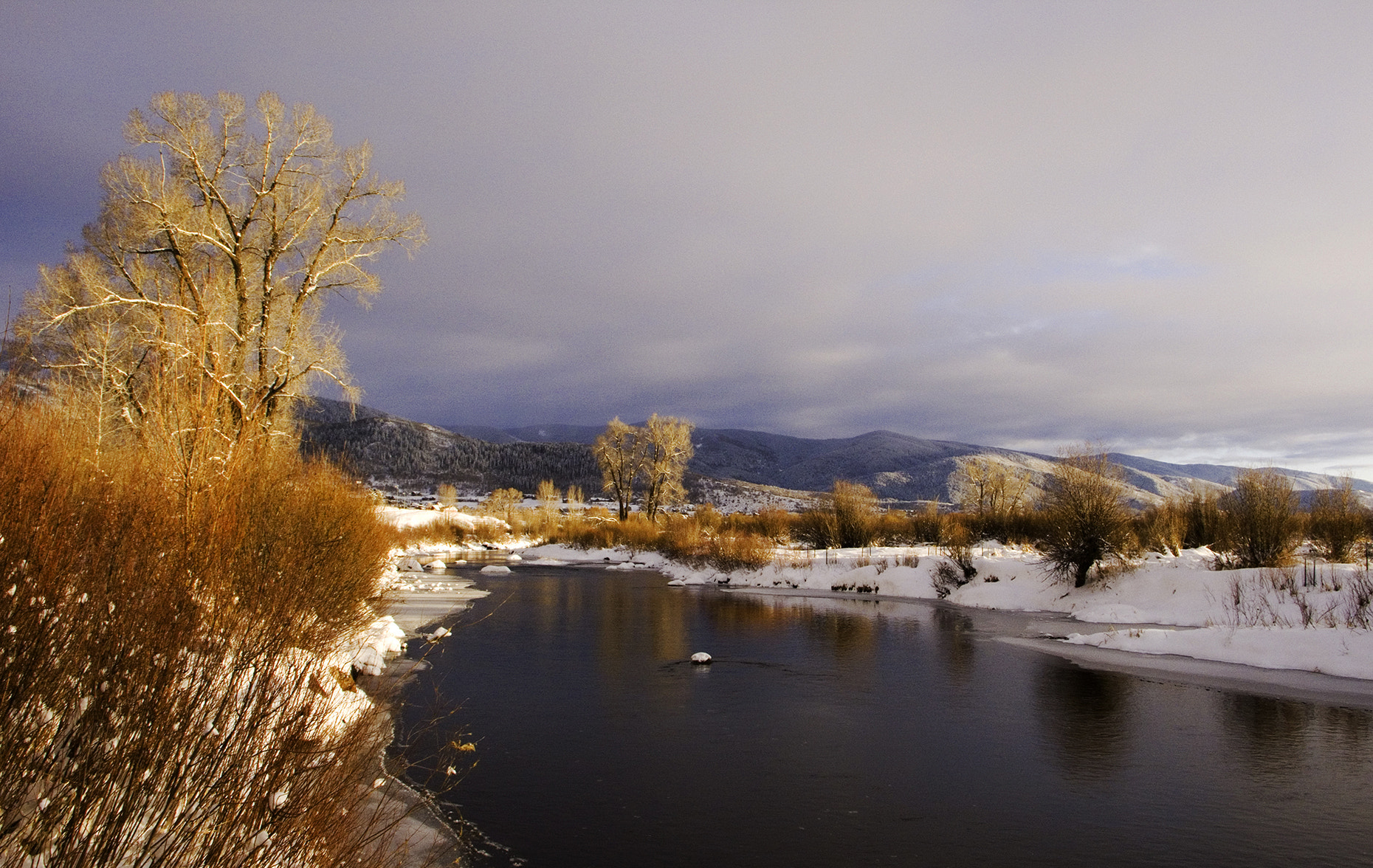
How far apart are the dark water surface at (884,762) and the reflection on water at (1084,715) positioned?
5cm

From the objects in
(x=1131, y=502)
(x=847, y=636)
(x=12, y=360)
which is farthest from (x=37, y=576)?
(x=1131, y=502)

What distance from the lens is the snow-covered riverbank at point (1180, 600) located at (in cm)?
1773

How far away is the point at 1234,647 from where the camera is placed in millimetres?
18328

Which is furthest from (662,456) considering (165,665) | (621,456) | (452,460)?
(452,460)

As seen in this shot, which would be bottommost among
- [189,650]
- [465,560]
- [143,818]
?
[465,560]

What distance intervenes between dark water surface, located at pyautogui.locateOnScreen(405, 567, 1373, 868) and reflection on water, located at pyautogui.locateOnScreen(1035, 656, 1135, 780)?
0.17 feet

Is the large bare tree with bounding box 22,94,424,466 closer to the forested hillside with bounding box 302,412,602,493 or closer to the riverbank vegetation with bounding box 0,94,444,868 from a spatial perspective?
the riverbank vegetation with bounding box 0,94,444,868

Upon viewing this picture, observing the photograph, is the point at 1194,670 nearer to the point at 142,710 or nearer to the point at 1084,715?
the point at 1084,715

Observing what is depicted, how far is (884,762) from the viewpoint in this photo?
1077 cm

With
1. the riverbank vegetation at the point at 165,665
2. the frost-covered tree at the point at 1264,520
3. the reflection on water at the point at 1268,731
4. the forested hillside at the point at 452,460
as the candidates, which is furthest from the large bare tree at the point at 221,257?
the forested hillside at the point at 452,460

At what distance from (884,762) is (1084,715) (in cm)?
496

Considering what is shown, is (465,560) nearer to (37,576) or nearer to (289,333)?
(289,333)

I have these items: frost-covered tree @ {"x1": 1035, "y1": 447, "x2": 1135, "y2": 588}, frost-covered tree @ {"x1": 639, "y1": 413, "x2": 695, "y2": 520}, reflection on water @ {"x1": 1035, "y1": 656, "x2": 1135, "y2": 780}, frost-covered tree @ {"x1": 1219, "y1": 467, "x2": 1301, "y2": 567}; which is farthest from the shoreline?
frost-covered tree @ {"x1": 639, "y1": 413, "x2": 695, "y2": 520}

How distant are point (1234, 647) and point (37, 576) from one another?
22.4 m
